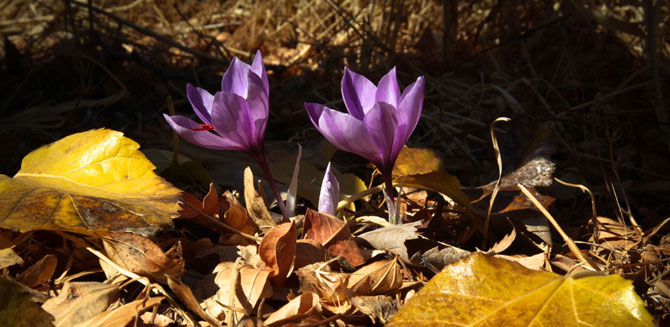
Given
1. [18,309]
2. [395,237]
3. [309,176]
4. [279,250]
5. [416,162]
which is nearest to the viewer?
[18,309]

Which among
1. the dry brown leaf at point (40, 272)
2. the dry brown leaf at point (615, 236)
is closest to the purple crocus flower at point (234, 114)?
the dry brown leaf at point (40, 272)

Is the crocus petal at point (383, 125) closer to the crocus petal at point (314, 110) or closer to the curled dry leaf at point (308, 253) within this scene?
the crocus petal at point (314, 110)

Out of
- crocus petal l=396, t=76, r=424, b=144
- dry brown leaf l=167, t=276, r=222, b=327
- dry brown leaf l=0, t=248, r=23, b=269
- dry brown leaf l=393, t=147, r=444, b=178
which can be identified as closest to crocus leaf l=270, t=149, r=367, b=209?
dry brown leaf l=393, t=147, r=444, b=178

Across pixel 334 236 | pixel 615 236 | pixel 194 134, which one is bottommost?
pixel 615 236

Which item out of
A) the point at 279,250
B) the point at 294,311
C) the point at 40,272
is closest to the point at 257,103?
the point at 279,250

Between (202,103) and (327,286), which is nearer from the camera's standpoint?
(327,286)

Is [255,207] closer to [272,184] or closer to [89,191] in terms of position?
[272,184]

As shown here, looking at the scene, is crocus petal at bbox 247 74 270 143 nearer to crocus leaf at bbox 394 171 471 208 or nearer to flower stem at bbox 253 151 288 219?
flower stem at bbox 253 151 288 219
